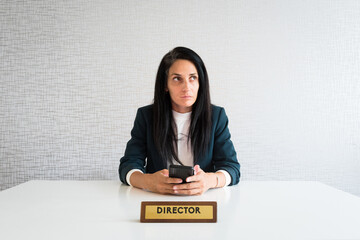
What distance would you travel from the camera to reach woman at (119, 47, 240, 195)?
4.31 feet

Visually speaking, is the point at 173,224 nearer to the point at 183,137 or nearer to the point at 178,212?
the point at 178,212

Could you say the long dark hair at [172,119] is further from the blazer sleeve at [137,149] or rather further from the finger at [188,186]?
the finger at [188,186]

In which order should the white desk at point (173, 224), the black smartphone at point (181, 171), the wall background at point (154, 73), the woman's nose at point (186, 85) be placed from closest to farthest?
the white desk at point (173, 224) < the black smartphone at point (181, 171) < the woman's nose at point (186, 85) < the wall background at point (154, 73)

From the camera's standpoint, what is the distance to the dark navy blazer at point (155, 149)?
1.34 meters

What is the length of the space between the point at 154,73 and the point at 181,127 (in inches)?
29.7

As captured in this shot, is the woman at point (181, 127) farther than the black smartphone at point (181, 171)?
Yes

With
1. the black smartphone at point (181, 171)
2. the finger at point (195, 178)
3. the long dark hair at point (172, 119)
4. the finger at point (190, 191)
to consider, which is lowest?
the finger at point (190, 191)

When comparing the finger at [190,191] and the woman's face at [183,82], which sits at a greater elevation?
the woman's face at [183,82]

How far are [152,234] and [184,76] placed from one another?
787 millimetres

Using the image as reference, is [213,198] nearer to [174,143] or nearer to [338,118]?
[174,143]

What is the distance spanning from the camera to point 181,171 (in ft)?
3.34

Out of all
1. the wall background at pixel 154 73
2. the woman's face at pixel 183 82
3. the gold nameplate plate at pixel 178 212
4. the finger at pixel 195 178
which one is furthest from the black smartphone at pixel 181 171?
the wall background at pixel 154 73

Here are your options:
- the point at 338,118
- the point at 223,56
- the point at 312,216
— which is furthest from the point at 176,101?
the point at 338,118

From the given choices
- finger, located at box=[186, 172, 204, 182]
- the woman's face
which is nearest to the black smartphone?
finger, located at box=[186, 172, 204, 182]
